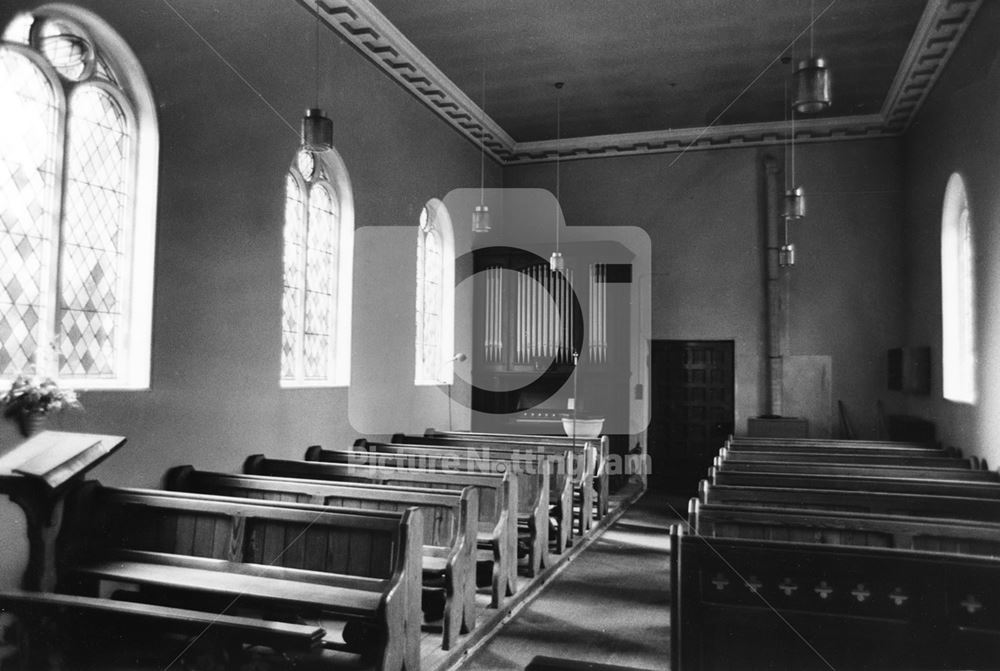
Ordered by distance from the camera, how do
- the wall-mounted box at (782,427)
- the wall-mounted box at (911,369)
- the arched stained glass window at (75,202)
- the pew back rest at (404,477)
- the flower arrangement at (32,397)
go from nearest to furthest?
1. the flower arrangement at (32,397)
2. the arched stained glass window at (75,202)
3. the pew back rest at (404,477)
4. the wall-mounted box at (911,369)
5. the wall-mounted box at (782,427)

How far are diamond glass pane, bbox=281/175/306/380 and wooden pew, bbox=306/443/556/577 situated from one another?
2.53 ft

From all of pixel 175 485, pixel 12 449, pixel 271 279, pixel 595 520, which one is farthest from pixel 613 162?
pixel 12 449

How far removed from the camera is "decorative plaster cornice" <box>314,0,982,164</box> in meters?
6.41

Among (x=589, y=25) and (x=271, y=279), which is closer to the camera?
(x=271, y=279)

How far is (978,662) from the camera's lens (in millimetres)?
2266

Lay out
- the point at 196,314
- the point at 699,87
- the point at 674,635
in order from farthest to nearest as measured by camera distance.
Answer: the point at 699,87 → the point at 196,314 → the point at 674,635

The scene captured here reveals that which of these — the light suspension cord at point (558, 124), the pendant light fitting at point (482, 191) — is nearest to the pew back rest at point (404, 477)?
the pendant light fitting at point (482, 191)

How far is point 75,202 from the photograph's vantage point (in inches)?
Answer: 171

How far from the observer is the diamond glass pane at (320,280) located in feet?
21.0

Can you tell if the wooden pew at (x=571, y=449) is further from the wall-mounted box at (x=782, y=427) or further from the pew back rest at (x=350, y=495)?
the wall-mounted box at (x=782, y=427)

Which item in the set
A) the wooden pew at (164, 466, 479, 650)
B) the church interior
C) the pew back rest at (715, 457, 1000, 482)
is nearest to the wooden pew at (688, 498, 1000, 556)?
the church interior

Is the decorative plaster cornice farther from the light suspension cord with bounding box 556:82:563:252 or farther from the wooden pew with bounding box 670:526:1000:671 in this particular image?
the wooden pew with bounding box 670:526:1000:671

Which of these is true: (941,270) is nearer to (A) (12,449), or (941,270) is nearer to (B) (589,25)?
(B) (589,25)

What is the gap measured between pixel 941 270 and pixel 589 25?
4252 millimetres
